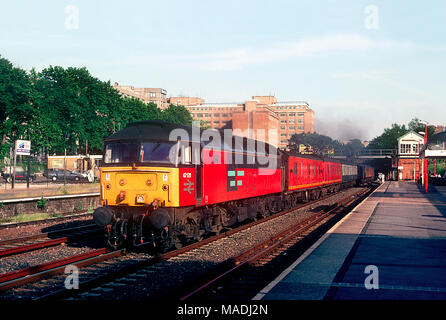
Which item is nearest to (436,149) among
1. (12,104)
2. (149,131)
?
(12,104)

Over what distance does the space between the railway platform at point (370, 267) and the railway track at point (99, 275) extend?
90.0 inches

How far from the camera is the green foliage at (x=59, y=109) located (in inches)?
1965

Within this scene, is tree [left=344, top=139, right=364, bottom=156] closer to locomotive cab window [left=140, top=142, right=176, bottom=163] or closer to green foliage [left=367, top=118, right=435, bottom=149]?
green foliage [left=367, top=118, right=435, bottom=149]

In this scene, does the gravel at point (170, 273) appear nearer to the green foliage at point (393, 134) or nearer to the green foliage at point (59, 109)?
the green foliage at point (59, 109)

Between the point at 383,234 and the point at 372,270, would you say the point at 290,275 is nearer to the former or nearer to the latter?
the point at 372,270

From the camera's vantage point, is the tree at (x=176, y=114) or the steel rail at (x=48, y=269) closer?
the steel rail at (x=48, y=269)

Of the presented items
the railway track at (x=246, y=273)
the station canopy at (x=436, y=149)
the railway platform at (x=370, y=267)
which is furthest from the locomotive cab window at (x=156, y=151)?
the station canopy at (x=436, y=149)

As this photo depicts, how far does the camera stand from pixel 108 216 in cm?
1320

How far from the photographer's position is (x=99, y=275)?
436 inches

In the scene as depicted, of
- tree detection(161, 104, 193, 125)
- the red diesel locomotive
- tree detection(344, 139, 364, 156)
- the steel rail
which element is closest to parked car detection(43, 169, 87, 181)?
tree detection(161, 104, 193, 125)

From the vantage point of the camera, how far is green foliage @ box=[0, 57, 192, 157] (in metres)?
49.9

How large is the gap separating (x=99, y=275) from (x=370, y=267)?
20.5 feet

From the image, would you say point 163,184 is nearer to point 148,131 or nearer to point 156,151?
point 156,151
